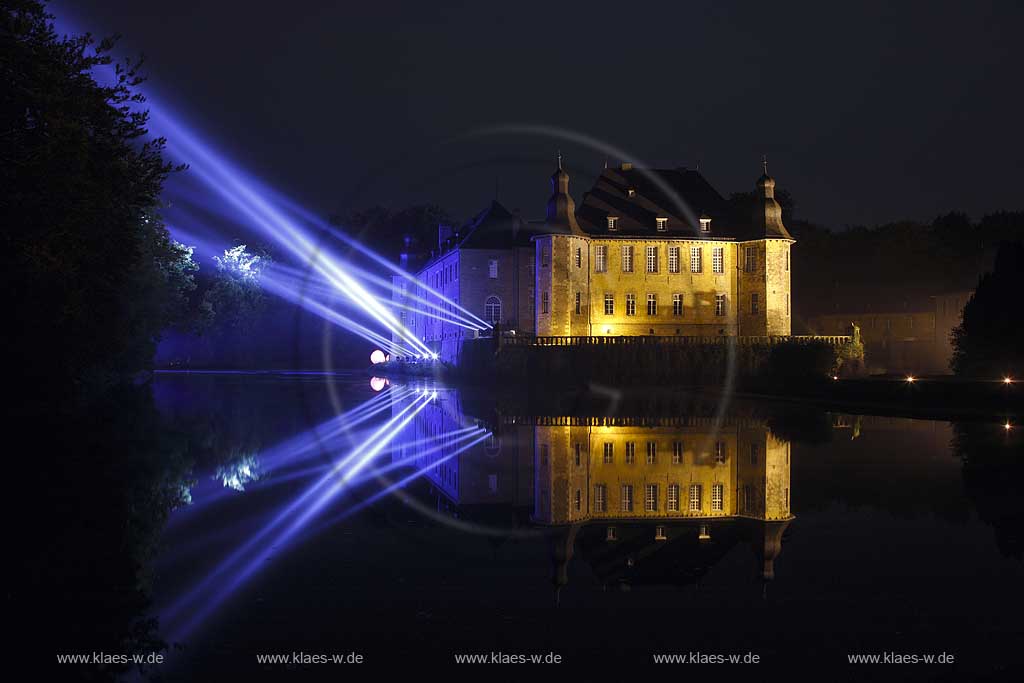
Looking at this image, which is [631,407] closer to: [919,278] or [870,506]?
[870,506]

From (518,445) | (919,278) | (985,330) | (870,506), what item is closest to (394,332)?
(919,278)

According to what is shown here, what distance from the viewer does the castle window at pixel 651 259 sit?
2643 inches

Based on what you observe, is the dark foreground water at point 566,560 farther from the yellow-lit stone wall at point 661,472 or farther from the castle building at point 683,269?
the castle building at point 683,269

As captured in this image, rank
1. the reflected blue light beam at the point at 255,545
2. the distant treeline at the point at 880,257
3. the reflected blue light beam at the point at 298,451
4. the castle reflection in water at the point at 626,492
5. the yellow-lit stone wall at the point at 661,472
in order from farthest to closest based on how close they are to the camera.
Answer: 1. the distant treeline at the point at 880,257
2. the reflected blue light beam at the point at 298,451
3. the yellow-lit stone wall at the point at 661,472
4. the castle reflection in water at the point at 626,492
5. the reflected blue light beam at the point at 255,545

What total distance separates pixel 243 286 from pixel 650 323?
142 feet

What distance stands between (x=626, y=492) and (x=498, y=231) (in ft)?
196

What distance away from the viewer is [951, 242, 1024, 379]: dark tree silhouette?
4206 cm

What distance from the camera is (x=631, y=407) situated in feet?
113

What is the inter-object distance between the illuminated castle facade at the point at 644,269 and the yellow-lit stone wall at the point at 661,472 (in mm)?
40822

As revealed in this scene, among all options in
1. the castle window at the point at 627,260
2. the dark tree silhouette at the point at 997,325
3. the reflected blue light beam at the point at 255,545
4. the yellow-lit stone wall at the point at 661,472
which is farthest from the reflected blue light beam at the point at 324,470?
the castle window at the point at 627,260

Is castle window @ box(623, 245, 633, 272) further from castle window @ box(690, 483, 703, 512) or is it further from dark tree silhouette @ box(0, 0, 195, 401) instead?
castle window @ box(690, 483, 703, 512)

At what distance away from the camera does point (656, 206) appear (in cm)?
6912

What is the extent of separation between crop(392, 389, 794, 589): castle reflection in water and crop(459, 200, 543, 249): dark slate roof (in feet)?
156

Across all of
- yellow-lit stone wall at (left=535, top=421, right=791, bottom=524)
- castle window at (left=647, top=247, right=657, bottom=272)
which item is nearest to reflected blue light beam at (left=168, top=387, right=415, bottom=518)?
yellow-lit stone wall at (left=535, top=421, right=791, bottom=524)
